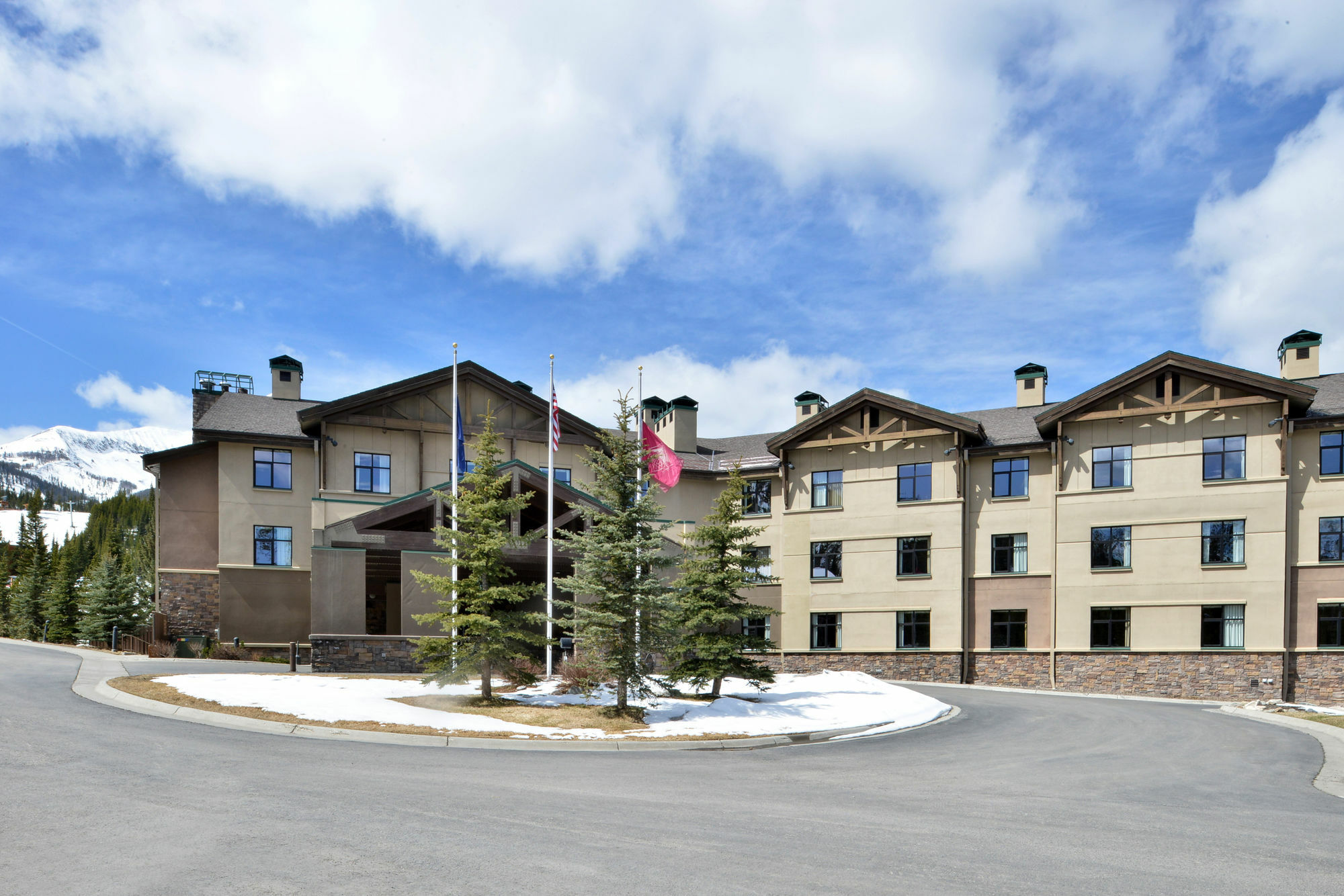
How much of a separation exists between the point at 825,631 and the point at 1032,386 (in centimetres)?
1403

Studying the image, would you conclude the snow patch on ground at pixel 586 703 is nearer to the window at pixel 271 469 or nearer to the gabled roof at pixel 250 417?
the window at pixel 271 469

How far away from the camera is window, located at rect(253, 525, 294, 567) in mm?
33344

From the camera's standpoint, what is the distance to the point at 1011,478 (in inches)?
1331

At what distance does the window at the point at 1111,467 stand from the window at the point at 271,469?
101 ft

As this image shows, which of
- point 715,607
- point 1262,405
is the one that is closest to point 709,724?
point 715,607

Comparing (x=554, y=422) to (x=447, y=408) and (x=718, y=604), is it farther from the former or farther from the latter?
(x=447, y=408)

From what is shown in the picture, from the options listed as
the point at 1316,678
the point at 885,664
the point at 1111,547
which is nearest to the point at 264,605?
the point at 885,664

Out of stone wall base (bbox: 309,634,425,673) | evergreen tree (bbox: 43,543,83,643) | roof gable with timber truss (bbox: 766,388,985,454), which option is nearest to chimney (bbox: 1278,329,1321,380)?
roof gable with timber truss (bbox: 766,388,985,454)

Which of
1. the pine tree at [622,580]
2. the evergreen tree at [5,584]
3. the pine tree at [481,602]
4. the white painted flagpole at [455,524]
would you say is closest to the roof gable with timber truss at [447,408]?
the white painted flagpole at [455,524]

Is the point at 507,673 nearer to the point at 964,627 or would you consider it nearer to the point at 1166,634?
the point at 964,627

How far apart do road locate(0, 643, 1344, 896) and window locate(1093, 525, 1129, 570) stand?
648 inches

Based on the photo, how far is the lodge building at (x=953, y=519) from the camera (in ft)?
95.5

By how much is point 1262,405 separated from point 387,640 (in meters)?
29.8

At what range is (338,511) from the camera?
29.9 meters
